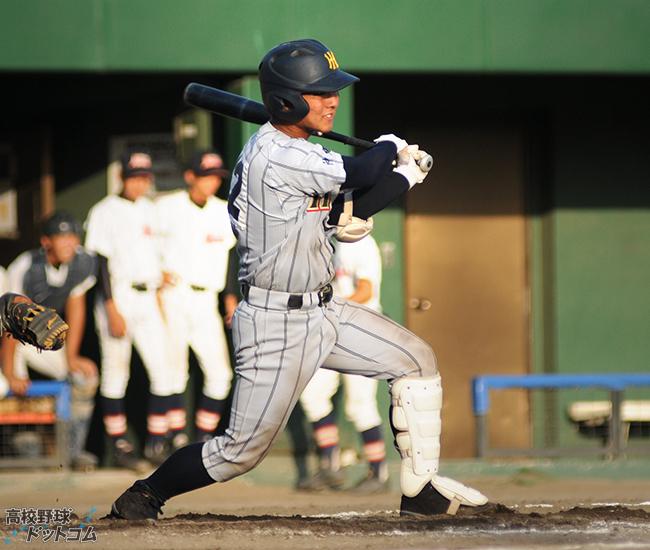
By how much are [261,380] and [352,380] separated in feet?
9.46

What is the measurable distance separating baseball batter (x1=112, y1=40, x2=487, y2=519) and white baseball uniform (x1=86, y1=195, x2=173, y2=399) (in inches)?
125

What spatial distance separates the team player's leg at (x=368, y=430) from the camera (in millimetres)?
7414

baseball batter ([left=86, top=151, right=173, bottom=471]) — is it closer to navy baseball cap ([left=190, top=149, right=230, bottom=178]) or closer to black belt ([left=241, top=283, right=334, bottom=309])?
navy baseball cap ([left=190, top=149, right=230, bottom=178])

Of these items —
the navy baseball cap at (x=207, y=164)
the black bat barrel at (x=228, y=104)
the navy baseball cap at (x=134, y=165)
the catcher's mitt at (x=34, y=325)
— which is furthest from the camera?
the navy baseball cap at (x=134, y=165)

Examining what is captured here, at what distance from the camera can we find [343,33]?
7789 mm

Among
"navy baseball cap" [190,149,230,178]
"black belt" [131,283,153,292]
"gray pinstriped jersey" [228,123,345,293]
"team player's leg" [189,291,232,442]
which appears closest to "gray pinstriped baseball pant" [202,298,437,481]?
"gray pinstriped jersey" [228,123,345,293]

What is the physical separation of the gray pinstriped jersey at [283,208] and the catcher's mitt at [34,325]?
784 millimetres

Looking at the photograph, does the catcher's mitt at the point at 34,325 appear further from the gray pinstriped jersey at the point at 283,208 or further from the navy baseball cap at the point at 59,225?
the navy baseball cap at the point at 59,225

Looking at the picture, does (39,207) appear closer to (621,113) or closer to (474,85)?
(474,85)

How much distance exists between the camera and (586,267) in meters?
9.33

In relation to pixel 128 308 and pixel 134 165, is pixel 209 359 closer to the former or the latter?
pixel 128 308

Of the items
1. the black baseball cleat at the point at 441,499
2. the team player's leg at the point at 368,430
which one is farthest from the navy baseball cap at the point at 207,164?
the black baseball cleat at the point at 441,499

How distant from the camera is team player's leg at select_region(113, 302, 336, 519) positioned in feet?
15.4
